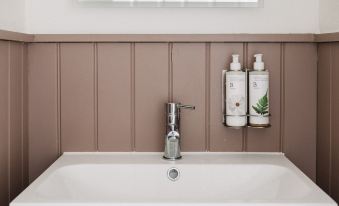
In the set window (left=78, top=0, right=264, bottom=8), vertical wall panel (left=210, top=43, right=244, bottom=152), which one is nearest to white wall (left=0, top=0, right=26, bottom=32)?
window (left=78, top=0, right=264, bottom=8)

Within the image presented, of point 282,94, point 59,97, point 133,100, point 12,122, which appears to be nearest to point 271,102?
point 282,94

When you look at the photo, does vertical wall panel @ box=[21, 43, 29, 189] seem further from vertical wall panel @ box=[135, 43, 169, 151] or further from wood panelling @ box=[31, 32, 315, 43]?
vertical wall panel @ box=[135, 43, 169, 151]

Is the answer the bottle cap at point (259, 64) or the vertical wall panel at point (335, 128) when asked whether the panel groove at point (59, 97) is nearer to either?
the bottle cap at point (259, 64)

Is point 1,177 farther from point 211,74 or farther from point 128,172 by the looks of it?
point 211,74

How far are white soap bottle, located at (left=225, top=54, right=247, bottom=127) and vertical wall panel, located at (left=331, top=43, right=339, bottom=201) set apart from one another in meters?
0.23

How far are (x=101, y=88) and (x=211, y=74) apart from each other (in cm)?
31

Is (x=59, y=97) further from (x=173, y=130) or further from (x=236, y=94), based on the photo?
(x=236, y=94)

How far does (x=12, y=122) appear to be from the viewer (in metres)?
1.19

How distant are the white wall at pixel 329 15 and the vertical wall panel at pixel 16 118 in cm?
83

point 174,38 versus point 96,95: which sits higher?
point 174,38

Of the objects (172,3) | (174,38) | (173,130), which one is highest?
(172,3)

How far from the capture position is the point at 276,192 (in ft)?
3.64

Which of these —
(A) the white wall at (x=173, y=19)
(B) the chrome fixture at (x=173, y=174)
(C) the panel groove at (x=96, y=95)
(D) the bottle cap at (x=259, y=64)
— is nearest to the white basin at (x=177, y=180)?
(B) the chrome fixture at (x=173, y=174)

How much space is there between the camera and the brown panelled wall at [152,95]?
130 centimetres
